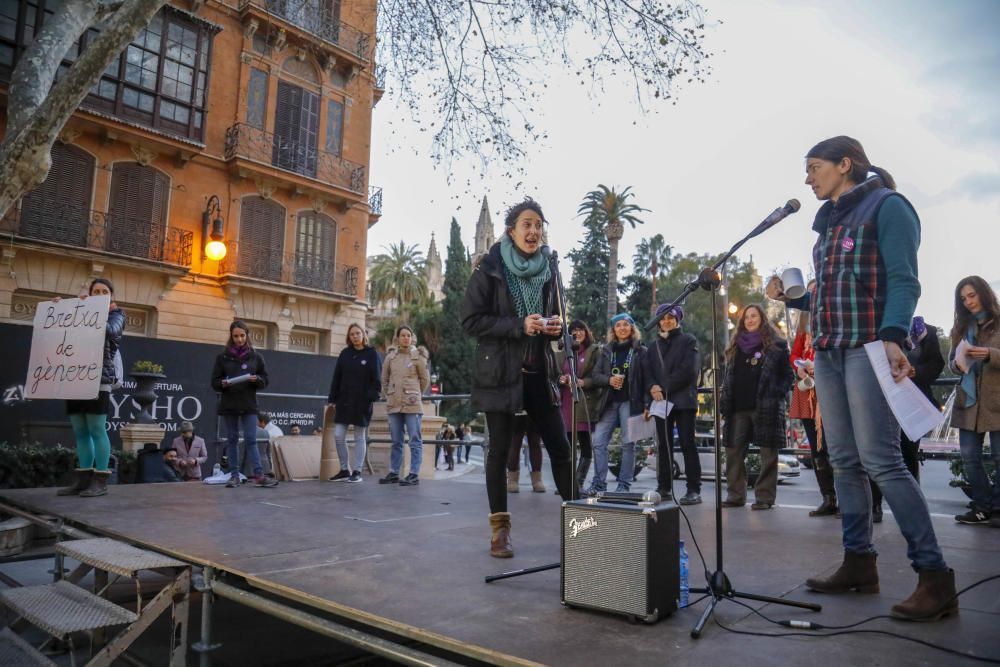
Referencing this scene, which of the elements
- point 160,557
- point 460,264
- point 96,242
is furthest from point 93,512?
point 460,264

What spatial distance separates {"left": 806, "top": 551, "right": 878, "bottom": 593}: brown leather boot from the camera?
2.88 meters

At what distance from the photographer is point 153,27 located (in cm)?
1941

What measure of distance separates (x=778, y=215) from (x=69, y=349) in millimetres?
5959

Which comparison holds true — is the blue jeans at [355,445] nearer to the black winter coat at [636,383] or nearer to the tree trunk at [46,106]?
the black winter coat at [636,383]

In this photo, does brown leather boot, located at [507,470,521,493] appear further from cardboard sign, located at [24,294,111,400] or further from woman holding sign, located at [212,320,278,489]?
cardboard sign, located at [24,294,111,400]

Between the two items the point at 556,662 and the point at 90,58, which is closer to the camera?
the point at 556,662

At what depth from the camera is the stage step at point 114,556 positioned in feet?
9.96

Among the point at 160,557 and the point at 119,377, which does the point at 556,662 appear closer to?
the point at 160,557

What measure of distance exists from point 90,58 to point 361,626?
22.9 feet

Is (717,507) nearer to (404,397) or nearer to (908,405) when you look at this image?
(908,405)

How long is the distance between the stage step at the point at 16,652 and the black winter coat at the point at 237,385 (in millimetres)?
3839

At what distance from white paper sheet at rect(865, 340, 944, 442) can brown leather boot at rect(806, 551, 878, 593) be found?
28.1 inches

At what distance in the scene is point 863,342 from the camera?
277 cm

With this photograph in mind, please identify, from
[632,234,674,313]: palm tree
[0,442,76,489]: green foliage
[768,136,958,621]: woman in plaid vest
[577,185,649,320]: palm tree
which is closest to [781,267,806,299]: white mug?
[768,136,958,621]: woman in plaid vest
